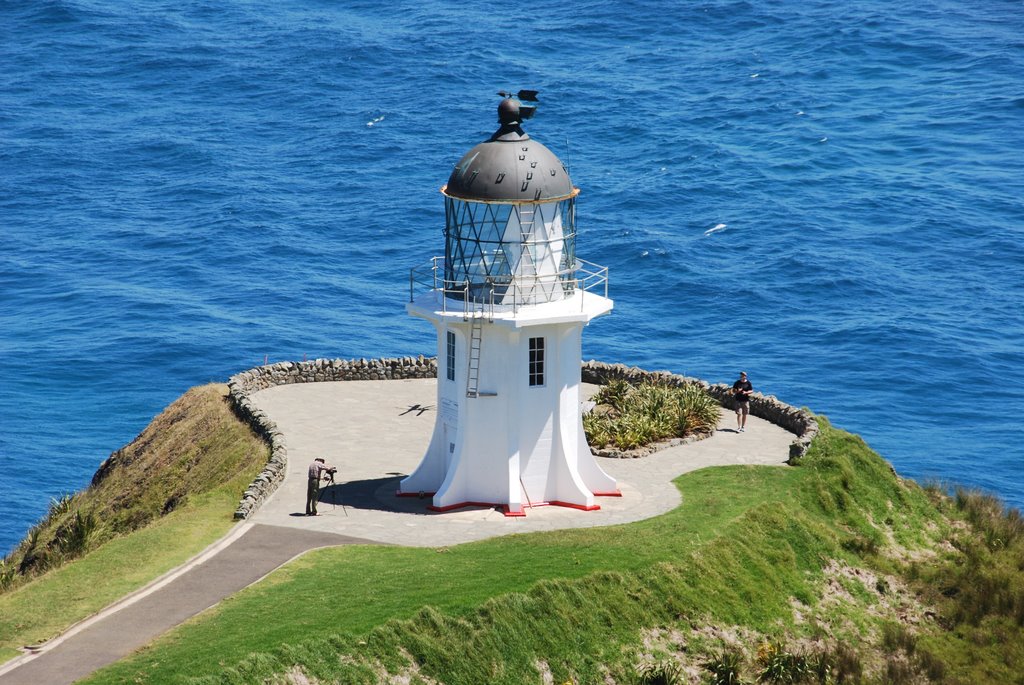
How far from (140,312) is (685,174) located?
34.7 metres

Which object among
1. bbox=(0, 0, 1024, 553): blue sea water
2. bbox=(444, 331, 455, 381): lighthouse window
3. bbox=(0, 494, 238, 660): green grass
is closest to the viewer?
bbox=(0, 494, 238, 660): green grass

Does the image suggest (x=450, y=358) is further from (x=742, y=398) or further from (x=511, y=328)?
(x=742, y=398)

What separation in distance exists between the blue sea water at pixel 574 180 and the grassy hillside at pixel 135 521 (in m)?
14.5

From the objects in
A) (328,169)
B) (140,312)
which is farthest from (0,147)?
(140,312)

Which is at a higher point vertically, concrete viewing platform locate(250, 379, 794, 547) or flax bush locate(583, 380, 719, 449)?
flax bush locate(583, 380, 719, 449)

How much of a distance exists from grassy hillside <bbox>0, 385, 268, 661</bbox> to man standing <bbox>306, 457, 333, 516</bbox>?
1.93 m

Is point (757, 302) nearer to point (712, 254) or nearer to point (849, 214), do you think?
point (712, 254)

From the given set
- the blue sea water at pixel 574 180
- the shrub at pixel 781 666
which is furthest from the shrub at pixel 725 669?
the blue sea water at pixel 574 180

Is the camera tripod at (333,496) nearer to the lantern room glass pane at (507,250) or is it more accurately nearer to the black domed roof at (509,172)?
the lantern room glass pane at (507,250)

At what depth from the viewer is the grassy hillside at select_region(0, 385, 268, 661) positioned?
33.0 metres

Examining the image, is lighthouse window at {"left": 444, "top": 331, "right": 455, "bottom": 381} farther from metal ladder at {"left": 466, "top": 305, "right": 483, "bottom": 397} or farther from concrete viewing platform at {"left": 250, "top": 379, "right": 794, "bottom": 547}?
concrete viewing platform at {"left": 250, "top": 379, "right": 794, "bottom": 547}

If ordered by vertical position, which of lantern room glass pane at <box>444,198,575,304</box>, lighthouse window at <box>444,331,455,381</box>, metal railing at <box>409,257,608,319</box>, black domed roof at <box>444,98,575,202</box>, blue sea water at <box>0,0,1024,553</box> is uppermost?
black domed roof at <box>444,98,575,202</box>

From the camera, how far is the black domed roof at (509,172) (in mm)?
37375

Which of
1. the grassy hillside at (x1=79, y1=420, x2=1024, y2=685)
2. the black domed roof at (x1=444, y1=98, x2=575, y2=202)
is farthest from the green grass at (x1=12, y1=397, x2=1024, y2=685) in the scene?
the black domed roof at (x1=444, y1=98, x2=575, y2=202)
